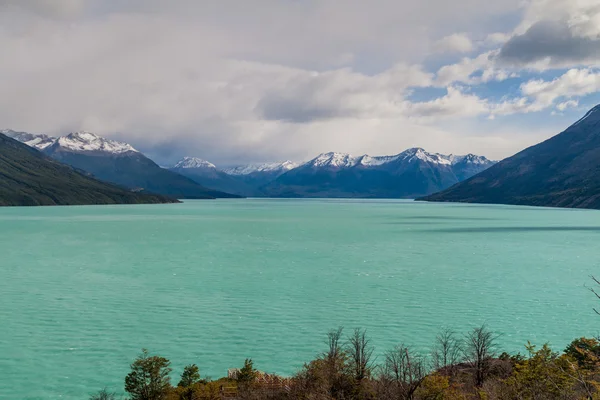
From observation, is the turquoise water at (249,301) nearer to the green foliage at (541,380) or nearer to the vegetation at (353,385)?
the vegetation at (353,385)

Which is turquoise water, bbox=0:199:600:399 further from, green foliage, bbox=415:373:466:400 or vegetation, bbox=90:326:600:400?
green foliage, bbox=415:373:466:400

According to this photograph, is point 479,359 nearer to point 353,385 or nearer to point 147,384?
point 353,385

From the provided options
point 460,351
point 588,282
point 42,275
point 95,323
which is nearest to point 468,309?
point 460,351

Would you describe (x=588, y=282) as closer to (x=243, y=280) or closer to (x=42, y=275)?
(x=243, y=280)

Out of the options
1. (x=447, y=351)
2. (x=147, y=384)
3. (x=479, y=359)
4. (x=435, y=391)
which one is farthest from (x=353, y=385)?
(x=447, y=351)

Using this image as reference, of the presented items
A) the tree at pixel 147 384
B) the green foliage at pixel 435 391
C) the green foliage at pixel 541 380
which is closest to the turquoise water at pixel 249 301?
the tree at pixel 147 384
